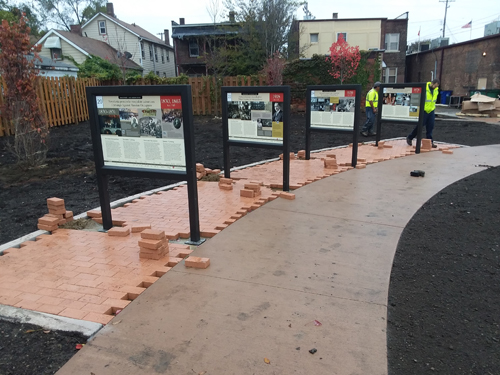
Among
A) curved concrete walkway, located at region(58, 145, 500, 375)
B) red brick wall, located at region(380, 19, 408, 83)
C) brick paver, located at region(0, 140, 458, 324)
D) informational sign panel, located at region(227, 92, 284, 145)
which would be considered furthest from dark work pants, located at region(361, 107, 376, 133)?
red brick wall, located at region(380, 19, 408, 83)

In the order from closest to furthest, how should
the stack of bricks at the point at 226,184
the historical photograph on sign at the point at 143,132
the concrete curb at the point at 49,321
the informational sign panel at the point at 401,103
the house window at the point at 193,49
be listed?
1. the concrete curb at the point at 49,321
2. the historical photograph on sign at the point at 143,132
3. the stack of bricks at the point at 226,184
4. the informational sign panel at the point at 401,103
5. the house window at the point at 193,49

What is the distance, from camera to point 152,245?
162 inches

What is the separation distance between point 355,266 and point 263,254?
979 millimetres

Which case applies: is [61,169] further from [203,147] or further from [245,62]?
[245,62]

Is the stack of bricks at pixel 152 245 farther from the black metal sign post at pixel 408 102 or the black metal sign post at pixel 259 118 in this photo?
the black metal sign post at pixel 408 102

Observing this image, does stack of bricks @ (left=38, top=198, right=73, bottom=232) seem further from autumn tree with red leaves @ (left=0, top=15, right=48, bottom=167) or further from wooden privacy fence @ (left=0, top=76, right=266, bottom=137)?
wooden privacy fence @ (left=0, top=76, right=266, bottom=137)

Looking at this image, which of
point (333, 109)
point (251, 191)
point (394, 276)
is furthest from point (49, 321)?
point (333, 109)

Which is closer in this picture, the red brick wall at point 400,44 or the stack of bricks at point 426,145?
the stack of bricks at point 426,145

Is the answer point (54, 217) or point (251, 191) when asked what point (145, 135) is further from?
point (251, 191)

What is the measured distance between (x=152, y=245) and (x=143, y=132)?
4.80ft

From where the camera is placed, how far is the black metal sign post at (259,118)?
6621 millimetres

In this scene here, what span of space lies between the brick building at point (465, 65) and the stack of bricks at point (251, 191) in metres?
30.8

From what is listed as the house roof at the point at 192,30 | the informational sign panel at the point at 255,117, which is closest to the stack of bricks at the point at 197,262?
the informational sign panel at the point at 255,117

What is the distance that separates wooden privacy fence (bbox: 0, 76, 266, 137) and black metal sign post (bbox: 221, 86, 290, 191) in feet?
31.5
